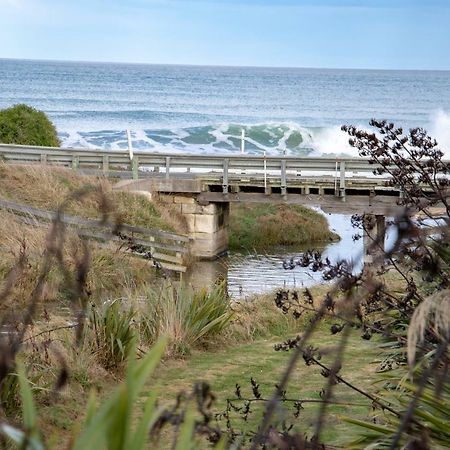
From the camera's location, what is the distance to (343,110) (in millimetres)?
105000

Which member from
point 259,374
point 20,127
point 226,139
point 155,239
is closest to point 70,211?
point 155,239

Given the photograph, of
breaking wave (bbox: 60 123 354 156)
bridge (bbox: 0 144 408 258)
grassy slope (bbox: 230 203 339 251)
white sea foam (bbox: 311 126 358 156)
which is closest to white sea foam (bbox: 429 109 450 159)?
white sea foam (bbox: 311 126 358 156)

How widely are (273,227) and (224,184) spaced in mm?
3181

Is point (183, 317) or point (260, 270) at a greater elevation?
point (183, 317)

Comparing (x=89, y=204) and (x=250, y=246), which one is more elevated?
(x=89, y=204)

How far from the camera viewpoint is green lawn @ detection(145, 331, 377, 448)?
7902 millimetres

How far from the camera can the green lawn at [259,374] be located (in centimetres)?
790

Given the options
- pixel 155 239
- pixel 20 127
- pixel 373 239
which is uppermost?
pixel 373 239

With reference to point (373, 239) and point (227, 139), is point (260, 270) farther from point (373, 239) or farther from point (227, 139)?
point (227, 139)

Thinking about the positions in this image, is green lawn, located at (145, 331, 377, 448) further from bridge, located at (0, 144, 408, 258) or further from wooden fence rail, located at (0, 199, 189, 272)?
bridge, located at (0, 144, 408, 258)

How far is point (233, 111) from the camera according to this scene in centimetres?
10056

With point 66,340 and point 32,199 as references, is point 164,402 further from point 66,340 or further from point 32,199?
point 32,199

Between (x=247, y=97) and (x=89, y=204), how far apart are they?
9650 cm

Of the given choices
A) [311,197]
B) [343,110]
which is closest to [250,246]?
[311,197]
